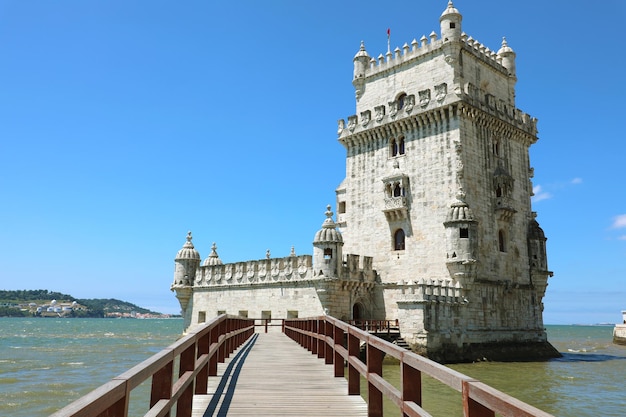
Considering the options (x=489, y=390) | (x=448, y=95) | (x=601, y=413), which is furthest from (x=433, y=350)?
(x=489, y=390)

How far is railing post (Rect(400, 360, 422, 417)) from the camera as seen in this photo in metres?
4.88

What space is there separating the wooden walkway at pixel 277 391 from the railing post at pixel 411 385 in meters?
2.55

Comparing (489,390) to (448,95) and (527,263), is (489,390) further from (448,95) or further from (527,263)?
(527,263)

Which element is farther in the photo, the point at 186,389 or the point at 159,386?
the point at 186,389

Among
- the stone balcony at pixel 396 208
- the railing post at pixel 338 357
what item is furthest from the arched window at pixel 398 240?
the railing post at pixel 338 357

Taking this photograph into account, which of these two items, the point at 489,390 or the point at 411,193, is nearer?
the point at 489,390

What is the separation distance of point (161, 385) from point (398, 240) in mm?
28216

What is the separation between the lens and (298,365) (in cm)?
1258

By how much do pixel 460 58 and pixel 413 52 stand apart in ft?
10.7

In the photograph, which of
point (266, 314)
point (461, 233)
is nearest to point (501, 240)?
point (461, 233)

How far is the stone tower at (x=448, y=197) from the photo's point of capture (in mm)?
28406

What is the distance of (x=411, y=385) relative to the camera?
4902 millimetres

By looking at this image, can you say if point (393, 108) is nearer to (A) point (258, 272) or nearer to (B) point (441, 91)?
(B) point (441, 91)

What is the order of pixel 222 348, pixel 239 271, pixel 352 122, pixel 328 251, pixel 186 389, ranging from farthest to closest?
pixel 239 271 < pixel 352 122 < pixel 328 251 < pixel 222 348 < pixel 186 389
